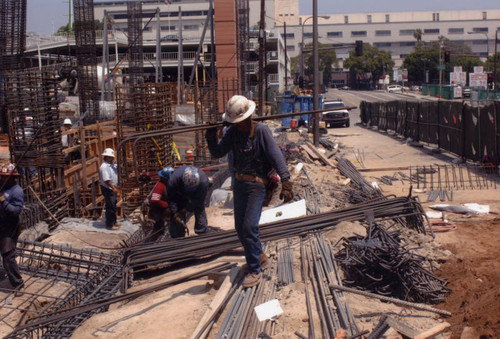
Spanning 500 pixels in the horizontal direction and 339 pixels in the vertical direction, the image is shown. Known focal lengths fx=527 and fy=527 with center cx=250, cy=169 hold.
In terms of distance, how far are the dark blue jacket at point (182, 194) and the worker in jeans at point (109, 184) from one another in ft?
10.5

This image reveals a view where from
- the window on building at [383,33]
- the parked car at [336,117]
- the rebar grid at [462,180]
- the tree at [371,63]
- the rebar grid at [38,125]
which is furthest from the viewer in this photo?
the window on building at [383,33]

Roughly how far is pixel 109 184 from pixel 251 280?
6309mm

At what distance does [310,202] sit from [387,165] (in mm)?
9387

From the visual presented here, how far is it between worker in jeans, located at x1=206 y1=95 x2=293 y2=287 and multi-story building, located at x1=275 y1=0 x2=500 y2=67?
11267cm

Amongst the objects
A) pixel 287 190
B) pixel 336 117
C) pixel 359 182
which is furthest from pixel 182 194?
pixel 336 117

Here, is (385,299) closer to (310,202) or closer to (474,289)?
(474,289)

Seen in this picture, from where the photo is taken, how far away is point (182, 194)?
8.30 m

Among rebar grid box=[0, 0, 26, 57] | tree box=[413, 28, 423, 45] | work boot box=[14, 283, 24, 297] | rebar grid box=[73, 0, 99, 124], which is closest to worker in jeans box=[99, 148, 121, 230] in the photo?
work boot box=[14, 283, 24, 297]

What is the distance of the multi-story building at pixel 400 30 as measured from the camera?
118m

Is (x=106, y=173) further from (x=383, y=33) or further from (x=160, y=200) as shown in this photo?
(x=383, y=33)

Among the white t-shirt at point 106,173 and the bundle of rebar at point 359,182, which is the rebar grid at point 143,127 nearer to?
the white t-shirt at point 106,173

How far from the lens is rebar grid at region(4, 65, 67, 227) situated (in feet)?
39.2

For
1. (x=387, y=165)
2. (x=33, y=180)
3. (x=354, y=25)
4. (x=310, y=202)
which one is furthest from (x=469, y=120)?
(x=354, y=25)

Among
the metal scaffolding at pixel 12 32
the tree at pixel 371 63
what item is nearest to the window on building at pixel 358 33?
the tree at pixel 371 63
